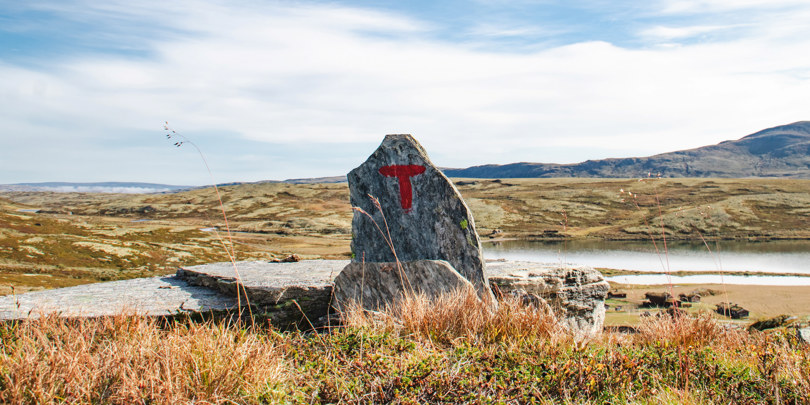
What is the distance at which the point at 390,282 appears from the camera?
7.41 meters

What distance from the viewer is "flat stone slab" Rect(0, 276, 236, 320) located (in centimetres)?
646

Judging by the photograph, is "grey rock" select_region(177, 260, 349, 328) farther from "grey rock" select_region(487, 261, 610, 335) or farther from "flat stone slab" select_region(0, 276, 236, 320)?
"grey rock" select_region(487, 261, 610, 335)

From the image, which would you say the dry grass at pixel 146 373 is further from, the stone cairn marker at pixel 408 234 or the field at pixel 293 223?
the field at pixel 293 223

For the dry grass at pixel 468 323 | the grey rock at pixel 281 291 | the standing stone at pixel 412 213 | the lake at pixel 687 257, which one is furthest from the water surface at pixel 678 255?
the dry grass at pixel 468 323

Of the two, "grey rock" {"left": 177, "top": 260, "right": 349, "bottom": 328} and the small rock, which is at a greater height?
"grey rock" {"left": 177, "top": 260, "right": 349, "bottom": 328}

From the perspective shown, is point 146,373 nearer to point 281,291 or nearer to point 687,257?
point 281,291

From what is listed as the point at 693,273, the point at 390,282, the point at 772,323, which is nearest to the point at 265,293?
the point at 390,282

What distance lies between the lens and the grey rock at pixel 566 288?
27.7ft

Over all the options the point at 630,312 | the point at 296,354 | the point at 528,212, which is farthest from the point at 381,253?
the point at 528,212

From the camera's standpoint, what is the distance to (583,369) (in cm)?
444

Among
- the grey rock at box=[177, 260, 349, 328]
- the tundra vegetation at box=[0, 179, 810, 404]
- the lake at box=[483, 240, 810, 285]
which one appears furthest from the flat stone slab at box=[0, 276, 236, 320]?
the lake at box=[483, 240, 810, 285]

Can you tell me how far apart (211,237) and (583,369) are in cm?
6837

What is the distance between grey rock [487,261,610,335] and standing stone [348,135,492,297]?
90 cm

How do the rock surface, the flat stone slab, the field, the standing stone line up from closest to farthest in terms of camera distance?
the flat stone slab, the rock surface, the standing stone, the field
